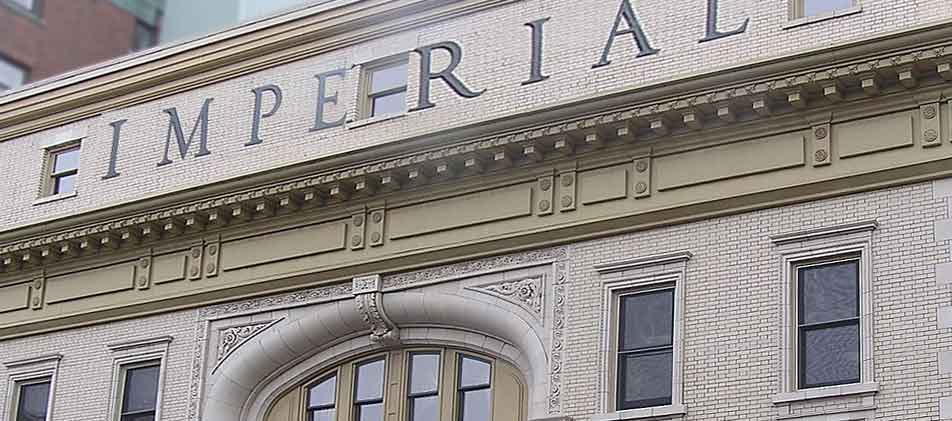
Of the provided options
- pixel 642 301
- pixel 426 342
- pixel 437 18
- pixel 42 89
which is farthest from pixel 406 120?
pixel 42 89

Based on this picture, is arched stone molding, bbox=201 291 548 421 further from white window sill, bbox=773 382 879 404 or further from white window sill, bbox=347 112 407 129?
white window sill, bbox=773 382 879 404

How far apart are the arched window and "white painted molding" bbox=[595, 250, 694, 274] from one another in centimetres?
235

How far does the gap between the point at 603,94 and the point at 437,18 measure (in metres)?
4.44

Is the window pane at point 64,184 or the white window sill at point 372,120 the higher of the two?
the window pane at point 64,184

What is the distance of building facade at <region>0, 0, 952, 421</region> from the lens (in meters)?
25.4

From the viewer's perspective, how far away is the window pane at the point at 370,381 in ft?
99.1

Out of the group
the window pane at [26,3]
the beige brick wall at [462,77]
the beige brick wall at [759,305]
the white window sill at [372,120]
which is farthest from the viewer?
the window pane at [26,3]

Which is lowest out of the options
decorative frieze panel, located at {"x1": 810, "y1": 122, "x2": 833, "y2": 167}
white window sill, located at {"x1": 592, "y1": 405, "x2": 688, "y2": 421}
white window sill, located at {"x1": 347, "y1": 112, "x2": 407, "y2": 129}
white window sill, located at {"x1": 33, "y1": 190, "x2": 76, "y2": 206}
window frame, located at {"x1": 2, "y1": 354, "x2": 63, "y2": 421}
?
white window sill, located at {"x1": 592, "y1": 405, "x2": 688, "y2": 421}

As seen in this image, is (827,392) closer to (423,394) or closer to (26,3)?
(423,394)

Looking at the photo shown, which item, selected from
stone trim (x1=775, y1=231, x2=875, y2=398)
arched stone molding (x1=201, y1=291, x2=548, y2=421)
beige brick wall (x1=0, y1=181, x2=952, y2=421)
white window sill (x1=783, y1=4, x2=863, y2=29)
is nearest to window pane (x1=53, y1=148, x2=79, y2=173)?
arched stone molding (x1=201, y1=291, x2=548, y2=421)

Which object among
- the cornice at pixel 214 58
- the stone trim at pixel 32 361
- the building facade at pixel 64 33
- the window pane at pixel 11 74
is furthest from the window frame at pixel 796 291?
the window pane at pixel 11 74

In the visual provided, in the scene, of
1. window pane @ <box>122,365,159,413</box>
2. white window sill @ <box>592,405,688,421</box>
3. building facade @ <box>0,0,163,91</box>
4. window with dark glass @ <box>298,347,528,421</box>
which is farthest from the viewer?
building facade @ <box>0,0,163,91</box>

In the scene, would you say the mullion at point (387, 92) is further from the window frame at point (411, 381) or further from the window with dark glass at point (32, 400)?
the window with dark glass at point (32, 400)

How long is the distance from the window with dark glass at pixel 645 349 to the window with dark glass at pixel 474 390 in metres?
2.67
